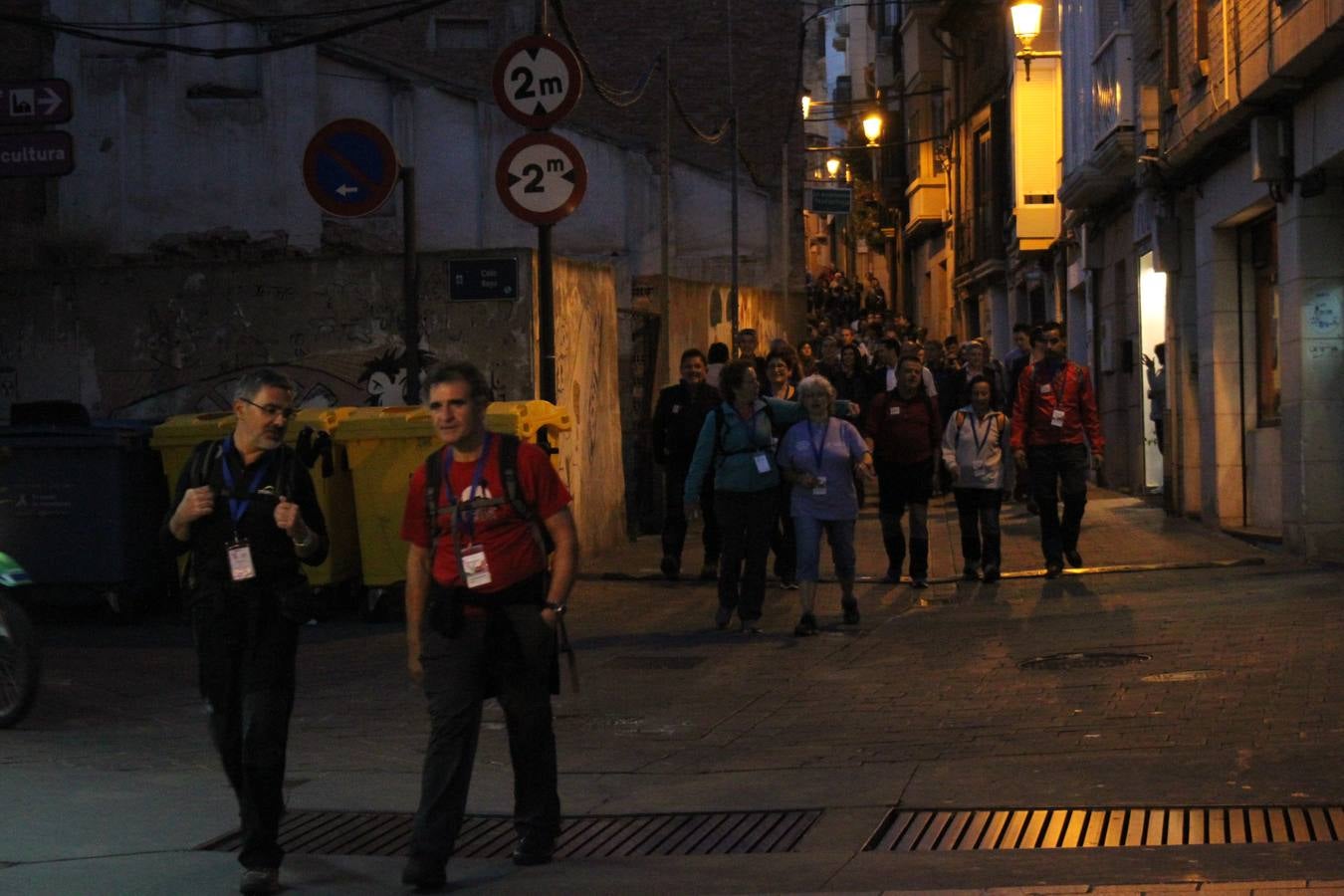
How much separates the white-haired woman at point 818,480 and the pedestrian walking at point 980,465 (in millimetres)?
2354

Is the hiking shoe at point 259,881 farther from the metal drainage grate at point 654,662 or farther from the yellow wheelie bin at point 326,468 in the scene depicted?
the yellow wheelie bin at point 326,468

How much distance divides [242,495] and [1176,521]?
14.5m

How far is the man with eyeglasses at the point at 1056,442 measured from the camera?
15961 mm

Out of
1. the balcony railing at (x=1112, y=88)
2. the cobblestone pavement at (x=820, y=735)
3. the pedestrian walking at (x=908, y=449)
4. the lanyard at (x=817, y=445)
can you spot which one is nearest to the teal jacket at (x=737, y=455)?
the lanyard at (x=817, y=445)

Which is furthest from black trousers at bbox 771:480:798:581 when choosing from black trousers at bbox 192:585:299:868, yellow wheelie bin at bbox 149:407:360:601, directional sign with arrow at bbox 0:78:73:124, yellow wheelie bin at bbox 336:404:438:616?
black trousers at bbox 192:585:299:868

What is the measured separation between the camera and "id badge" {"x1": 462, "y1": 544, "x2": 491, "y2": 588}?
6938 mm

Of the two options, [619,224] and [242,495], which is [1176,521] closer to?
[619,224]

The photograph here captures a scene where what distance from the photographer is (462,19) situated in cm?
3828

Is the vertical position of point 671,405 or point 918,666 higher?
point 671,405

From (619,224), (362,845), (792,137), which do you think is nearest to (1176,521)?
(619,224)

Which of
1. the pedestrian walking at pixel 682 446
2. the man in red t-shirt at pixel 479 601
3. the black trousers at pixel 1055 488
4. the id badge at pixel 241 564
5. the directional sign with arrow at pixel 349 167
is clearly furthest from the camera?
the pedestrian walking at pixel 682 446

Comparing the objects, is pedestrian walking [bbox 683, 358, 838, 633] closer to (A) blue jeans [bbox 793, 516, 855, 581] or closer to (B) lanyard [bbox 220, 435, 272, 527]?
(A) blue jeans [bbox 793, 516, 855, 581]

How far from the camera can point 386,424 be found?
1430 centimetres

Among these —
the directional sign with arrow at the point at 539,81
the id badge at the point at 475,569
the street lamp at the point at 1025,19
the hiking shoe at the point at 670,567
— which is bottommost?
the hiking shoe at the point at 670,567
